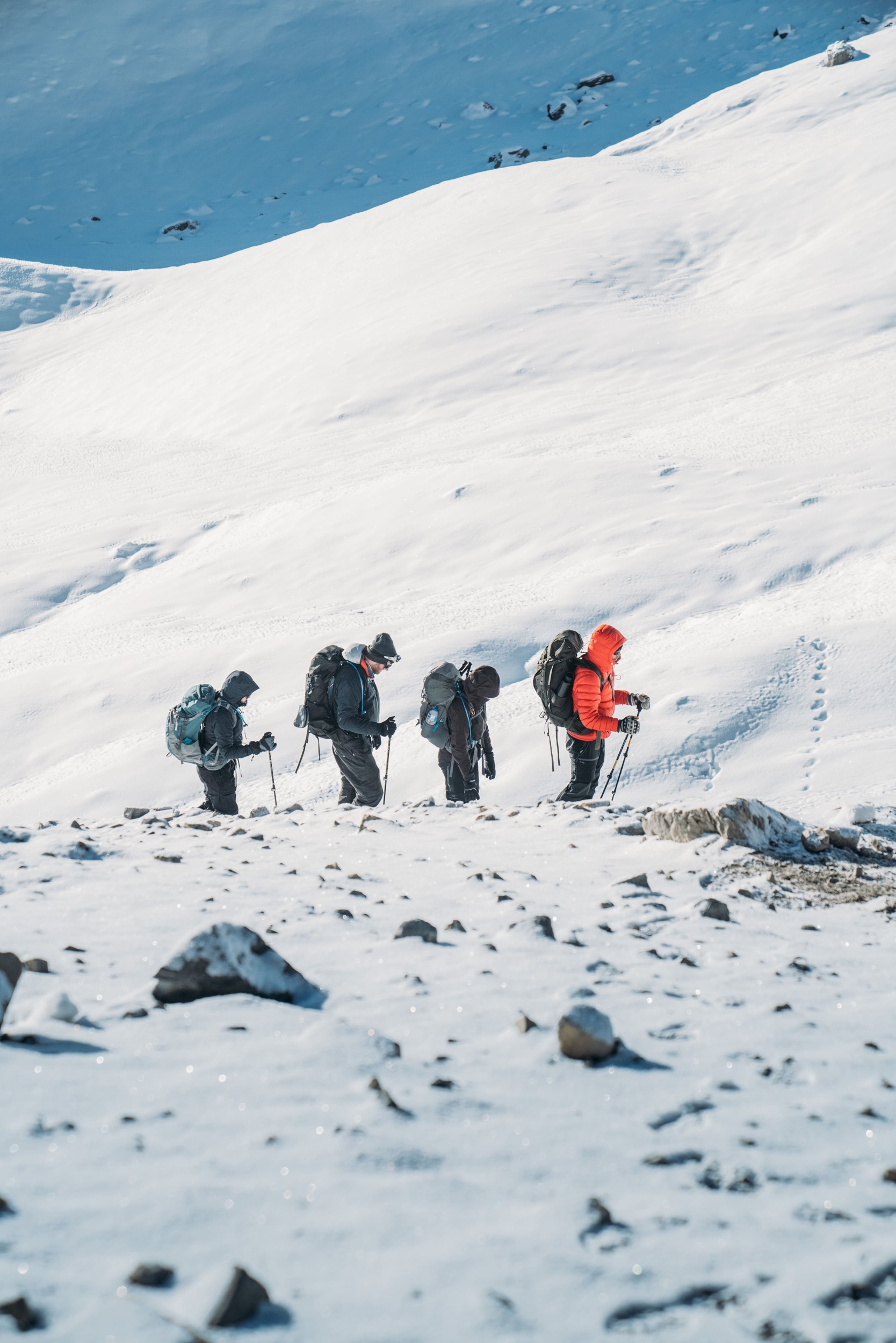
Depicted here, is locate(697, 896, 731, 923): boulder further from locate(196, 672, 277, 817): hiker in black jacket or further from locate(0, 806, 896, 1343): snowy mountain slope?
locate(196, 672, 277, 817): hiker in black jacket

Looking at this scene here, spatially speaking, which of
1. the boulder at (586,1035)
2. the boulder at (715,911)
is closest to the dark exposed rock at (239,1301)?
the boulder at (586,1035)

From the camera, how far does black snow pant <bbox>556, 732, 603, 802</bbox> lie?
7.81 m

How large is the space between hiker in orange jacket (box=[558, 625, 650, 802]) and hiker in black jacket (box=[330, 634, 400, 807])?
1505 millimetres

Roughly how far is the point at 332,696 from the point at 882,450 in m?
9.78

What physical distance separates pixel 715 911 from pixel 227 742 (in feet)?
16.1

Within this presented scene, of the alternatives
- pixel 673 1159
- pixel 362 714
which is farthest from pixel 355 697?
pixel 673 1159

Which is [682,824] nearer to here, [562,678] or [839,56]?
[562,678]

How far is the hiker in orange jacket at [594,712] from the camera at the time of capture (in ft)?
24.8

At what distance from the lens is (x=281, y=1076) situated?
2.73m

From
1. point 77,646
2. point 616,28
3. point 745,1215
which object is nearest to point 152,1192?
point 745,1215

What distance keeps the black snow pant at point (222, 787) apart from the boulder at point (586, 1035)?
6.05m

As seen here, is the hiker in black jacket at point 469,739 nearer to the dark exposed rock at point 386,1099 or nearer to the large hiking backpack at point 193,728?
the large hiking backpack at point 193,728

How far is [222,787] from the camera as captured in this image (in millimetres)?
8734

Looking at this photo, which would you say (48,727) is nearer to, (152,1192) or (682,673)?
(682,673)
